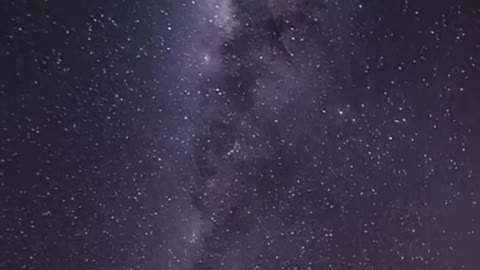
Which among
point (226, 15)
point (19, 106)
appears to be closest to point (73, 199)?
point (19, 106)

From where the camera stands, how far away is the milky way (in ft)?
1.80

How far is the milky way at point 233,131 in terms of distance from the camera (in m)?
0.55

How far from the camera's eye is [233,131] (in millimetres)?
569

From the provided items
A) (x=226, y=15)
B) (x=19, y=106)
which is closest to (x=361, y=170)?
(x=226, y=15)

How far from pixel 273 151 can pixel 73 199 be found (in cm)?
18

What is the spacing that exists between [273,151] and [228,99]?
0.21ft

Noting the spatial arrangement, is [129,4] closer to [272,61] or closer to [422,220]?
[272,61]

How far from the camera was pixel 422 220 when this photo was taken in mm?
615

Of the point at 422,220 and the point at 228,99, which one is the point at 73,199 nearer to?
the point at 228,99

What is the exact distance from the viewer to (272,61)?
558mm

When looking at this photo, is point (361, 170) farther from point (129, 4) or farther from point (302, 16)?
point (129, 4)

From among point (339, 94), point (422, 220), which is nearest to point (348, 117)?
point (339, 94)

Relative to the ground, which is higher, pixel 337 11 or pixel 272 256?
pixel 337 11

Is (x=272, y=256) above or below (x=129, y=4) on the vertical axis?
below
